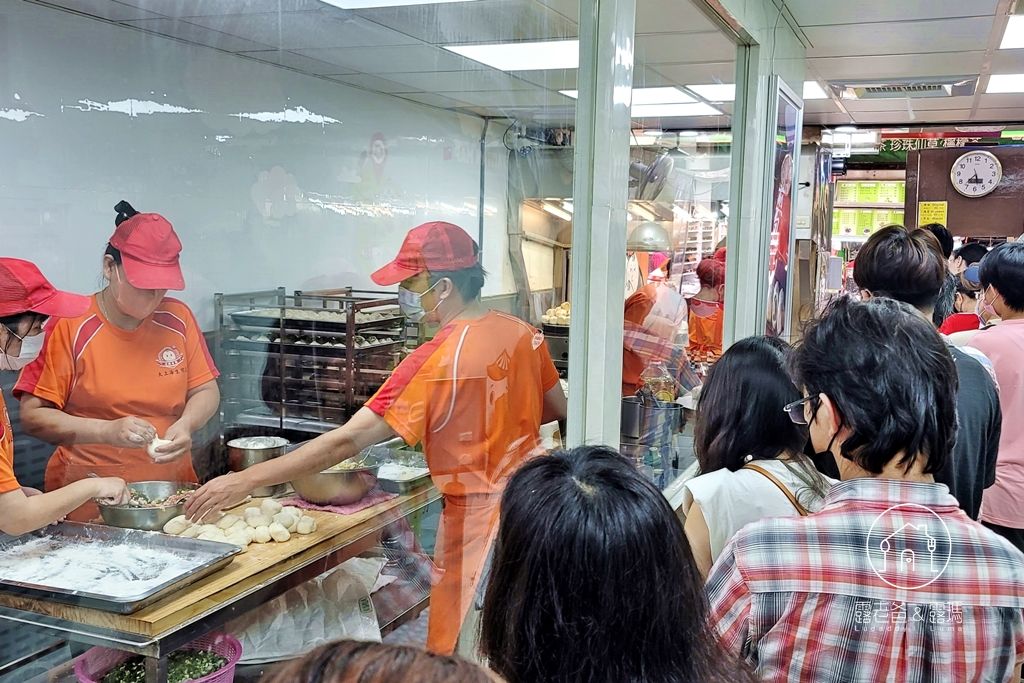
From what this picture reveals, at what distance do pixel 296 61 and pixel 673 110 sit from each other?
5.60 ft

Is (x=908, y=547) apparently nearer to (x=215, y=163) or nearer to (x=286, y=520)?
(x=286, y=520)

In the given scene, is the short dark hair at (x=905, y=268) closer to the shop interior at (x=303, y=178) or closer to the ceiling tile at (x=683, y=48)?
the shop interior at (x=303, y=178)

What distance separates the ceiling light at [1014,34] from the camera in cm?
397

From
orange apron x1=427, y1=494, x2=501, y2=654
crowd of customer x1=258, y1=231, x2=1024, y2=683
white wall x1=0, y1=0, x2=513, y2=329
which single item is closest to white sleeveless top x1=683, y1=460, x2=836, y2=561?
crowd of customer x1=258, y1=231, x2=1024, y2=683

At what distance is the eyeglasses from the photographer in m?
1.24

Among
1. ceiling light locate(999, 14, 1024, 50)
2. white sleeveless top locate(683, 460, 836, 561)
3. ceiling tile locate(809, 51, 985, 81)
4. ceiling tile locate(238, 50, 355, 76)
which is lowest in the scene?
white sleeveless top locate(683, 460, 836, 561)

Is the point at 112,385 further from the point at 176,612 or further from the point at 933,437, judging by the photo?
the point at 933,437

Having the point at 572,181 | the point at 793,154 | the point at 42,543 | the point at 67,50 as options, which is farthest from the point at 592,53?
the point at 793,154

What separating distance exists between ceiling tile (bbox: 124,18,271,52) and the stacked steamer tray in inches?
27.6

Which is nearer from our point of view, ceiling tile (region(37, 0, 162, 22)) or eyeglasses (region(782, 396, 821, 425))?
eyeglasses (region(782, 396, 821, 425))

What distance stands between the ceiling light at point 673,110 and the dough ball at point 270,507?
1502mm

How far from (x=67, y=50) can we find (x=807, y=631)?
2073mm

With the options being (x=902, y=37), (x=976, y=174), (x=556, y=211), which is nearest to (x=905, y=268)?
(x=556, y=211)

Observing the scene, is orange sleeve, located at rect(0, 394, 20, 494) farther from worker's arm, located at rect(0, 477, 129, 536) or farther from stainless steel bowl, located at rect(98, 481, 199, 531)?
stainless steel bowl, located at rect(98, 481, 199, 531)
